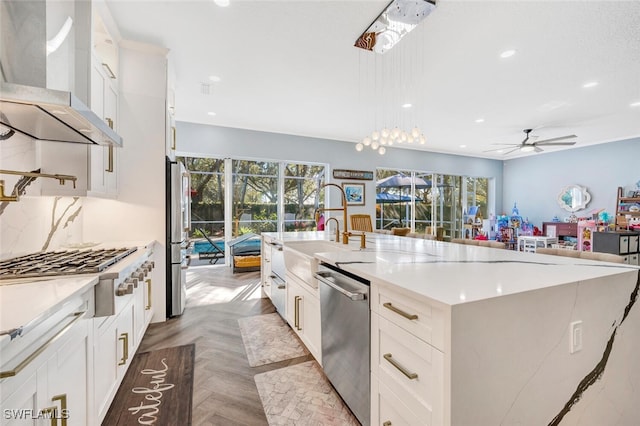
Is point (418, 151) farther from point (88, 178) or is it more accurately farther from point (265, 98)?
point (88, 178)

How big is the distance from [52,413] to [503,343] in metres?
1.54

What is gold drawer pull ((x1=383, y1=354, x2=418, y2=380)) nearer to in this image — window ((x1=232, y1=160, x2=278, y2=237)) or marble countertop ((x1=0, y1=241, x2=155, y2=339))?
marble countertop ((x1=0, y1=241, x2=155, y2=339))

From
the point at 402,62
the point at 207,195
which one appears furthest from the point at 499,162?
the point at 207,195

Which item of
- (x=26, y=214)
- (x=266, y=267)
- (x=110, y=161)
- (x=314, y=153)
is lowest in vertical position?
(x=266, y=267)

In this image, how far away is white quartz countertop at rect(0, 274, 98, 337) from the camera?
0.82 meters

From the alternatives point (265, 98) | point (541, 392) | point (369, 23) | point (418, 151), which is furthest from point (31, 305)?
point (418, 151)

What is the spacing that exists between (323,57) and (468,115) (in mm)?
3251

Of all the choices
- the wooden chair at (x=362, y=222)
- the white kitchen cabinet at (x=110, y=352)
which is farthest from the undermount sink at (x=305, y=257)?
the wooden chair at (x=362, y=222)

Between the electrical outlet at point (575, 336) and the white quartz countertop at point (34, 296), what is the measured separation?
1.86m

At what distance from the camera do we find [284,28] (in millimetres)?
2684

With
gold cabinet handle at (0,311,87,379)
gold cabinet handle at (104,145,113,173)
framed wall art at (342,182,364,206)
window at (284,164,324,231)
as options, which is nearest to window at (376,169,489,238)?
framed wall art at (342,182,364,206)

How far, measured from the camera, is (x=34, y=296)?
1027 millimetres

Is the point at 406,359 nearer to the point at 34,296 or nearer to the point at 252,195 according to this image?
the point at 34,296

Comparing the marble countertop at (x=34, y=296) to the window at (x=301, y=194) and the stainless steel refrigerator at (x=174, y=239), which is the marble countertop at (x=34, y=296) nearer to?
the stainless steel refrigerator at (x=174, y=239)
